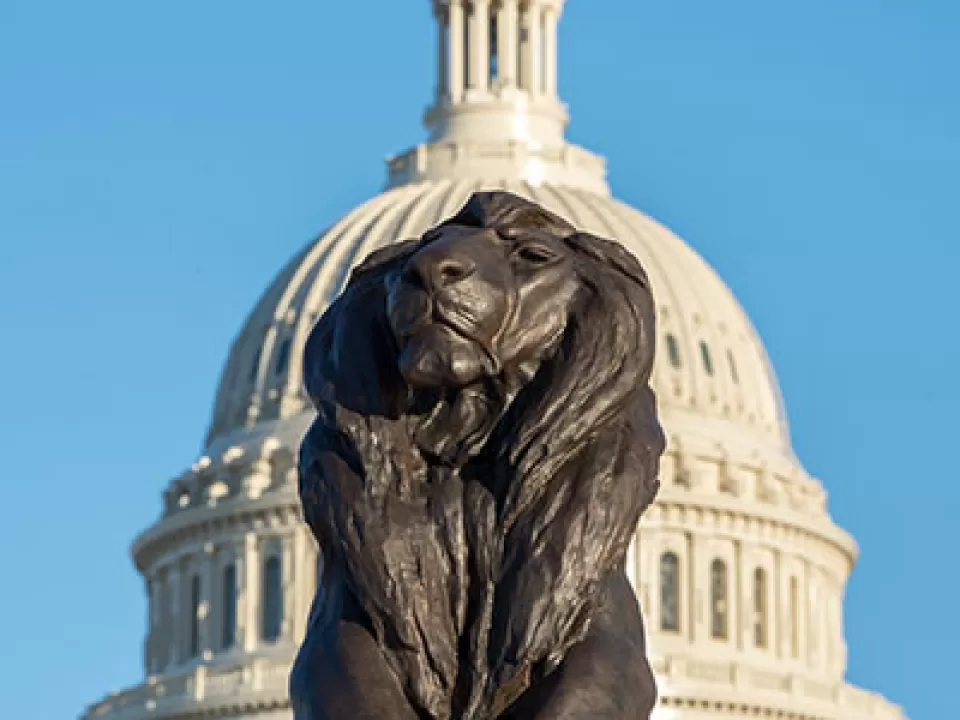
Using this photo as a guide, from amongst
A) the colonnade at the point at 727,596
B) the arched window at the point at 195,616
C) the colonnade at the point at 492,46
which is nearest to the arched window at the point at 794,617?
the colonnade at the point at 727,596

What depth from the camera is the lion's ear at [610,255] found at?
848 centimetres

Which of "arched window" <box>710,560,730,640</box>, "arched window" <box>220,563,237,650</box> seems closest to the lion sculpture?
"arched window" <box>710,560,730,640</box>

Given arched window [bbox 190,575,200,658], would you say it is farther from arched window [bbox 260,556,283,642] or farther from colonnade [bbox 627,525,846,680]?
colonnade [bbox 627,525,846,680]

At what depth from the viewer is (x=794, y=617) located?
126938 millimetres

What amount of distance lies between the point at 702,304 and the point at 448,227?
119 meters

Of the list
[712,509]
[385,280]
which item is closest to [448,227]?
[385,280]

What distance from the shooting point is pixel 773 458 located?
416 feet

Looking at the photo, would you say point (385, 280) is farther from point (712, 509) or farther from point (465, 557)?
point (712, 509)

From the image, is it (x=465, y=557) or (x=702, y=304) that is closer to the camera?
(x=465, y=557)

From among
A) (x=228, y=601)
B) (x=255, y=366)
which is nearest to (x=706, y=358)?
(x=255, y=366)

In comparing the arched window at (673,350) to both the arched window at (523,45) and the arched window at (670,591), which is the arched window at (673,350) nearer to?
the arched window at (670,591)

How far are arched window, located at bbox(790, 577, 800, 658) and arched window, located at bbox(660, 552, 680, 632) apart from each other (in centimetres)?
434

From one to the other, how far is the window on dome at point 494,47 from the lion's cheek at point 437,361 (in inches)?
5141

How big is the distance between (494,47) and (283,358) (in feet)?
62.9
